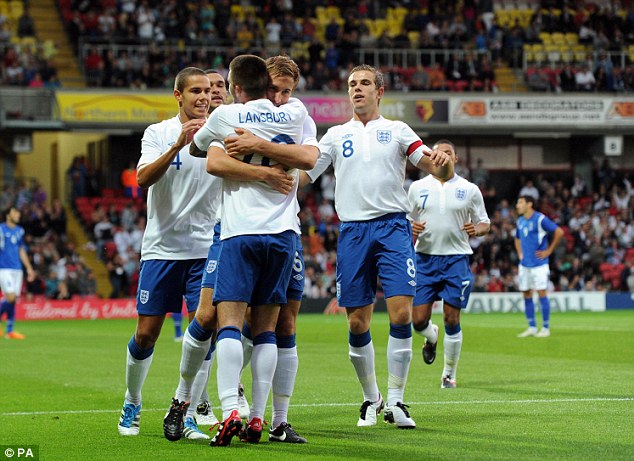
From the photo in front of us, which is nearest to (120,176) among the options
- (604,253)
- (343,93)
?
(343,93)

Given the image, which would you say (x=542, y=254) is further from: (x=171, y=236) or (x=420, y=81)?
(x=420, y=81)

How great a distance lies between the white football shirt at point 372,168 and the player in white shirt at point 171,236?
42.8 inches

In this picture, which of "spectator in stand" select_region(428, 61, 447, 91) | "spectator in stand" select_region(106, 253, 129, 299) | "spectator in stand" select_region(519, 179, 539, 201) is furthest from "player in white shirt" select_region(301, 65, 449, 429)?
"spectator in stand" select_region(428, 61, 447, 91)

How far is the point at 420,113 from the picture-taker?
37438 millimetres

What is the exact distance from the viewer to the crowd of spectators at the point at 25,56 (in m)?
34.1

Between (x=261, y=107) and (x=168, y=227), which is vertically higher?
(x=261, y=107)

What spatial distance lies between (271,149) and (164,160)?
0.87m

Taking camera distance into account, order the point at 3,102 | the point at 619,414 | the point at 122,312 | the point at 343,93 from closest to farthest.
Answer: the point at 619,414
the point at 122,312
the point at 3,102
the point at 343,93

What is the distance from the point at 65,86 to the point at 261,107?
94.0 ft

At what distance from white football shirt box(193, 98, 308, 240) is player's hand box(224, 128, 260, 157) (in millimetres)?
53

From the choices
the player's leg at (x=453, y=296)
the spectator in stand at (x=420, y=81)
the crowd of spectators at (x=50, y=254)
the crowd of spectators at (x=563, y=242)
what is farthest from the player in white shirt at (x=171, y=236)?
the spectator in stand at (x=420, y=81)

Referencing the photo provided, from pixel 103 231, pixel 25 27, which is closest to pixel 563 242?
pixel 103 231

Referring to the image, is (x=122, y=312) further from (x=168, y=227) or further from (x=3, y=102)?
(x=168, y=227)

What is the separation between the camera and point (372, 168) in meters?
9.30
